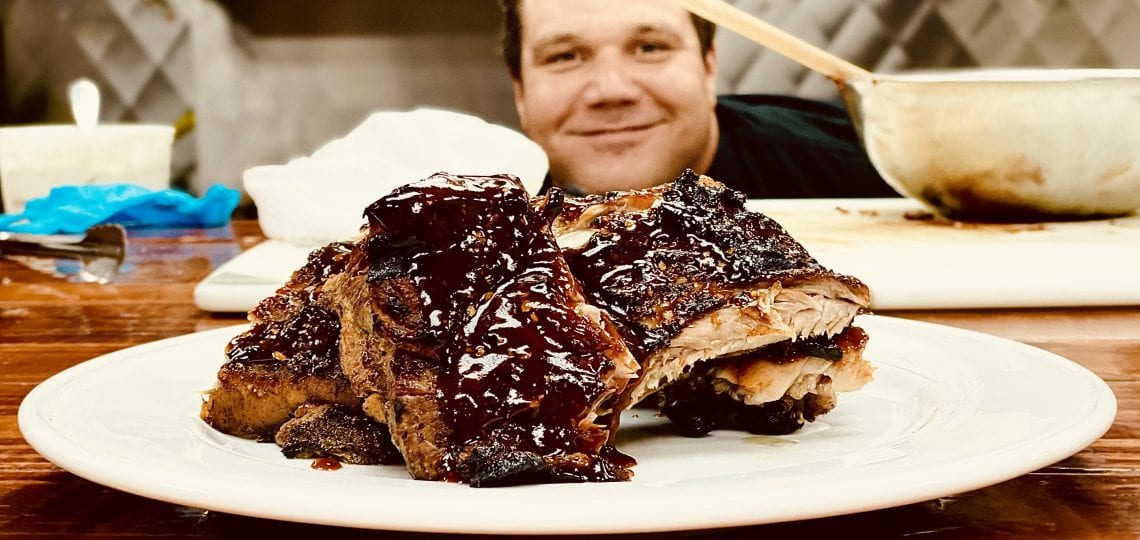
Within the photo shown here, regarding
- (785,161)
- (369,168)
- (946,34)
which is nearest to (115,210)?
(369,168)

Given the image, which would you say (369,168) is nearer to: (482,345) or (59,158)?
(59,158)

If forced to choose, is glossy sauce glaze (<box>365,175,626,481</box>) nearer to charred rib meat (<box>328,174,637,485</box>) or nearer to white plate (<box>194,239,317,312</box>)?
charred rib meat (<box>328,174,637,485</box>)

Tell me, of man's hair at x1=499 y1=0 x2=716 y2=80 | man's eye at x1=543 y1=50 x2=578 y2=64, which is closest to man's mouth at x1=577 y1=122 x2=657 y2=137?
man's eye at x1=543 y1=50 x2=578 y2=64

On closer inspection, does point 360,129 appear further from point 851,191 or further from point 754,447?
point 851,191

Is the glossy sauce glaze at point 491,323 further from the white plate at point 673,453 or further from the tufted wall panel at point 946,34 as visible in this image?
the tufted wall panel at point 946,34

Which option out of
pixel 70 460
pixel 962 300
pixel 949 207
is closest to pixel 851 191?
pixel 949 207

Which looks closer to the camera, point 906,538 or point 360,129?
point 906,538
